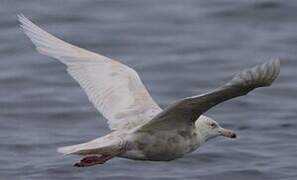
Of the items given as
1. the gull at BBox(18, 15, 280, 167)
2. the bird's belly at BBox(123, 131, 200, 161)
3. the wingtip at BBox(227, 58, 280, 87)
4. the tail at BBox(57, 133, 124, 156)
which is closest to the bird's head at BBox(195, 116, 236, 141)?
the gull at BBox(18, 15, 280, 167)

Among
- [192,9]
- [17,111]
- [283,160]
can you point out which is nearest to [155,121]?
[283,160]

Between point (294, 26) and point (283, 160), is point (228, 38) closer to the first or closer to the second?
point (294, 26)

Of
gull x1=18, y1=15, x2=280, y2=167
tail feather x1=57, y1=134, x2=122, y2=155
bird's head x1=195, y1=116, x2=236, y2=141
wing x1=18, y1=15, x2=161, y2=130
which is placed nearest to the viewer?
gull x1=18, y1=15, x2=280, y2=167

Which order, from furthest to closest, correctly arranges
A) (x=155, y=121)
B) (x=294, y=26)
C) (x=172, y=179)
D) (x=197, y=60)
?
1. (x=294, y=26)
2. (x=197, y=60)
3. (x=172, y=179)
4. (x=155, y=121)

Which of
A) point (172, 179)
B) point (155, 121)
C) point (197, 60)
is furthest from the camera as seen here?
point (197, 60)

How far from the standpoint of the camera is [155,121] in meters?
9.02

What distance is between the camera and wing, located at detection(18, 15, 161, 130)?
32.0ft

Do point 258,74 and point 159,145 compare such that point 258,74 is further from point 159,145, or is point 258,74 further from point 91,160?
point 91,160

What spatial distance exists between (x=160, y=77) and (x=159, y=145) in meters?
5.74

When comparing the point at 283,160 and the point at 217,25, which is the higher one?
the point at 217,25

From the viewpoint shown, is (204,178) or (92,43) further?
(92,43)

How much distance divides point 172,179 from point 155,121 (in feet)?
8.38

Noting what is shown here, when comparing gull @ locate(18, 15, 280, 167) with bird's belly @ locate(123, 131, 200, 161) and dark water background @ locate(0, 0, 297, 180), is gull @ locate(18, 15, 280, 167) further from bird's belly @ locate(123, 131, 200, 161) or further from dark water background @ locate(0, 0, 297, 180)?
dark water background @ locate(0, 0, 297, 180)

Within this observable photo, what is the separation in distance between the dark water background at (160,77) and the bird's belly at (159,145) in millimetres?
2297
